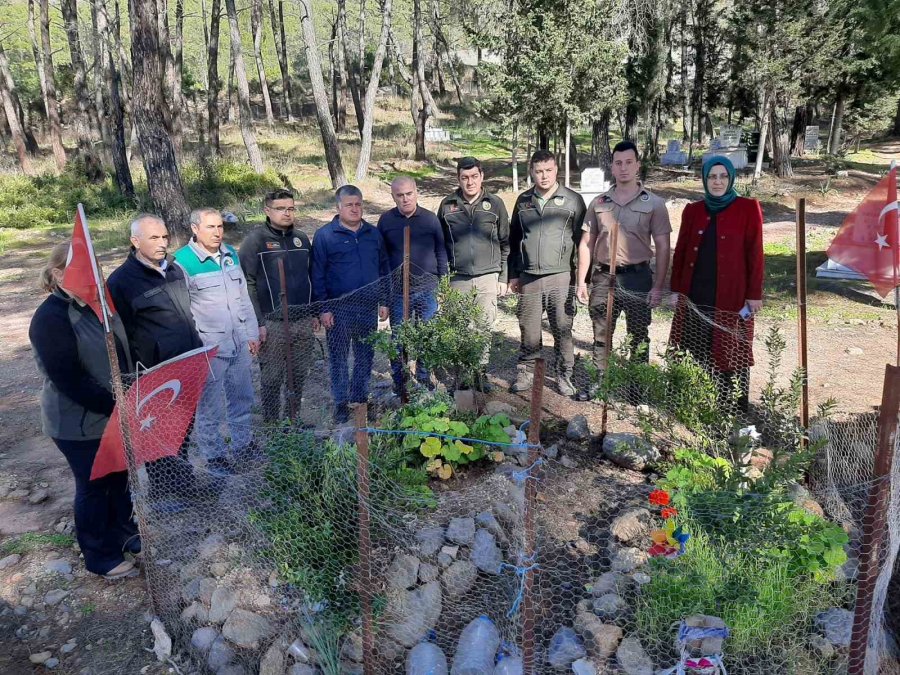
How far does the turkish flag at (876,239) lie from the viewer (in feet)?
11.5

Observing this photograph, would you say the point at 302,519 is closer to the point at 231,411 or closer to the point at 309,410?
the point at 231,411

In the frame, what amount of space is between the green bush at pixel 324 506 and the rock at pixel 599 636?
2.88ft

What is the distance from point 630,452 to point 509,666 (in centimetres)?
180

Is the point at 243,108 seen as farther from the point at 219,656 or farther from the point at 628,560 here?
the point at 628,560

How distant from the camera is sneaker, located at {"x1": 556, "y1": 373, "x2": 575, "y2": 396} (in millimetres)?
5238

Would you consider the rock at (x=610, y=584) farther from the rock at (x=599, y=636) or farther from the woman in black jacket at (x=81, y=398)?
the woman in black jacket at (x=81, y=398)

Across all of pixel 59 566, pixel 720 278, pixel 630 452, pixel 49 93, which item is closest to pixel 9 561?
pixel 59 566

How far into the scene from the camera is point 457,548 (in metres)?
3.25

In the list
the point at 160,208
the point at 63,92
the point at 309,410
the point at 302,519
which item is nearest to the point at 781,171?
the point at 160,208

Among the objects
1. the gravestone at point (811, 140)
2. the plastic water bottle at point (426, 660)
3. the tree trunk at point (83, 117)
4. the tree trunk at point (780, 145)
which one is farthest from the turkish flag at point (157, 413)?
the gravestone at point (811, 140)

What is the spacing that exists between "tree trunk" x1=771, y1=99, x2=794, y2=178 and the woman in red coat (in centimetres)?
1800

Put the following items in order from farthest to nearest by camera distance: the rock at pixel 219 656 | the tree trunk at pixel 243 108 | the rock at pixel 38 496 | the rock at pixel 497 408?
the tree trunk at pixel 243 108, the rock at pixel 497 408, the rock at pixel 38 496, the rock at pixel 219 656

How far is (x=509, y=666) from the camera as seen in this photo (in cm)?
271

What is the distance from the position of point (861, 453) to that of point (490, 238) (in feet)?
9.54
